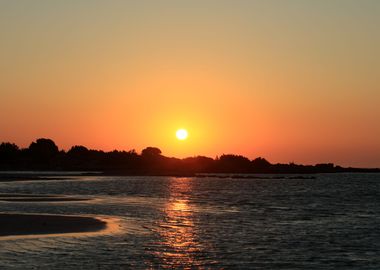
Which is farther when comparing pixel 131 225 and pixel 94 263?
pixel 131 225

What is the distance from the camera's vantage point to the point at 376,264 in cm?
2883

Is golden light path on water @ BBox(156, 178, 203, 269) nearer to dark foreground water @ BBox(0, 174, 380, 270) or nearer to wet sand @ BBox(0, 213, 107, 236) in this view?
dark foreground water @ BBox(0, 174, 380, 270)

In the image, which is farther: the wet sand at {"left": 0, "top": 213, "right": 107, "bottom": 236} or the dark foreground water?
the wet sand at {"left": 0, "top": 213, "right": 107, "bottom": 236}

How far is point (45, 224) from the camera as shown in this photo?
41844 mm

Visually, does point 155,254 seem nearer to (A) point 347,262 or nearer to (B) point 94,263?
(B) point 94,263

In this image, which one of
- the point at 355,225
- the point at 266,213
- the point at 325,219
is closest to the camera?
the point at 355,225

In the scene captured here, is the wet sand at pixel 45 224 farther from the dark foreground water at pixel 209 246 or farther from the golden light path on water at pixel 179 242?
the golden light path on water at pixel 179 242

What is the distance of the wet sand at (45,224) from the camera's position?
38.0 meters

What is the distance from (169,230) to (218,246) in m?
8.06

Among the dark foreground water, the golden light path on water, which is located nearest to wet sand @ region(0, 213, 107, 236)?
the dark foreground water

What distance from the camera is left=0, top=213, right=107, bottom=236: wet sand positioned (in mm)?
37987

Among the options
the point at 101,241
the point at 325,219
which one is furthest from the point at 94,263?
the point at 325,219

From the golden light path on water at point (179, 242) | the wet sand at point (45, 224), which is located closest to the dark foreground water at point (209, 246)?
the golden light path on water at point (179, 242)

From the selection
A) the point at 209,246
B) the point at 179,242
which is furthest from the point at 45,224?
the point at 209,246
